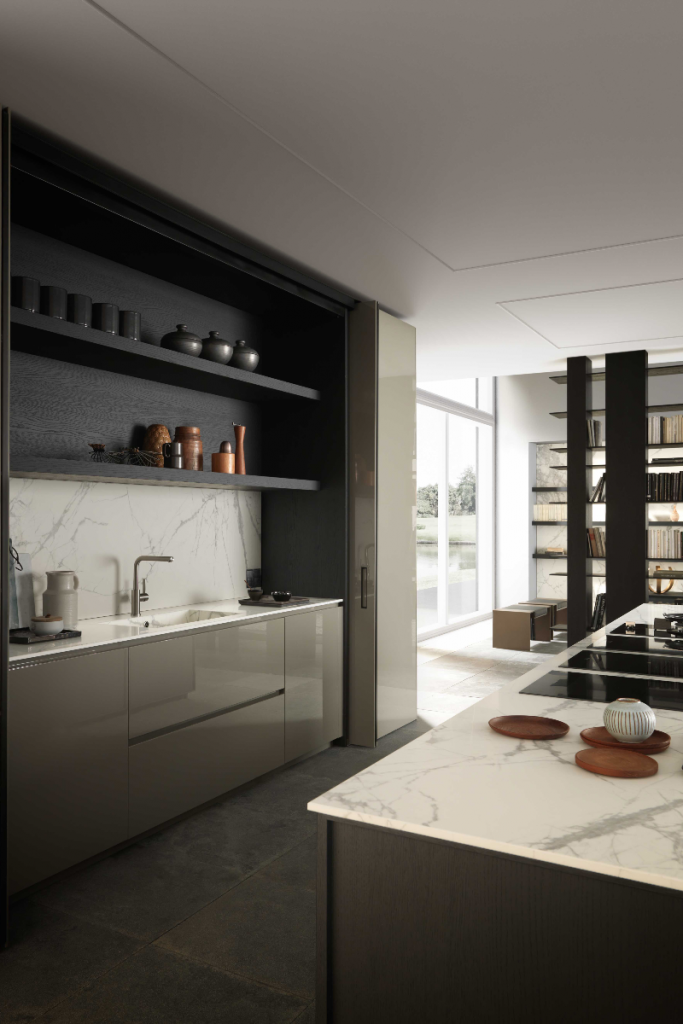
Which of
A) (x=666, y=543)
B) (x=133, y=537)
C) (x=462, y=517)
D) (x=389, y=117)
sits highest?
(x=389, y=117)

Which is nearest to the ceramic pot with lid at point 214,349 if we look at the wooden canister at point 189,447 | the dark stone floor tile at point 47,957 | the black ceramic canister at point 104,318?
the wooden canister at point 189,447

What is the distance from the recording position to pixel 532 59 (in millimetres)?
2057

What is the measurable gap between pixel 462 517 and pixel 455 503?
289 millimetres

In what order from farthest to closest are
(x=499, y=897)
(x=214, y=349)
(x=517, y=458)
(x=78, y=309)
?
(x=517, y=458) → (x=214, y=349) → (x=78, y=309) → (x=499, y=897)

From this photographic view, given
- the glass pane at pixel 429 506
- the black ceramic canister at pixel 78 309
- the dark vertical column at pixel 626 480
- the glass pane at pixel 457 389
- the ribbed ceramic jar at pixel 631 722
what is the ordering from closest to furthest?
1. the ribbed ceramic jar at pixel 631 722
2. the black ceramic canister at pixel 78 309
3. the dark vertical column at pixel 626 480
4. the glass pane at pixel 429 506
5. the glass pane at pixel 457 389

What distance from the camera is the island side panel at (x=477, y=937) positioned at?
110 cm

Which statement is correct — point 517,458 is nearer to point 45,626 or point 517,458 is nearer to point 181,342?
point 181,342

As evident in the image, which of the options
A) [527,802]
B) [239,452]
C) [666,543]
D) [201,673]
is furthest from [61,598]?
[666,543]

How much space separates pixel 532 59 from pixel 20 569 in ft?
8.42

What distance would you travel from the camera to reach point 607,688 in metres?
2.17

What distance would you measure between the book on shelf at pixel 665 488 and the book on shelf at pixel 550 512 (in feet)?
8.92

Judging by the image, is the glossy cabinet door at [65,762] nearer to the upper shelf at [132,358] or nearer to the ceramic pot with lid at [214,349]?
the upper shelf at [132,358]

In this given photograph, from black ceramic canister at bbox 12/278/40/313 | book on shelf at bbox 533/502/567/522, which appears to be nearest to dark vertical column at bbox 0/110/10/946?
black ceramic canister at bbox 12/278/40/313

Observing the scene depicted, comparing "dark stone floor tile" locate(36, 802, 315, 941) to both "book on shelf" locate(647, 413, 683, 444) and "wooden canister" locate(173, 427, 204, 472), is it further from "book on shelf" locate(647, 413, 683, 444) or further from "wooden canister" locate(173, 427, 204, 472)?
"book on shelf" locate(647, 413, 683, 444)
